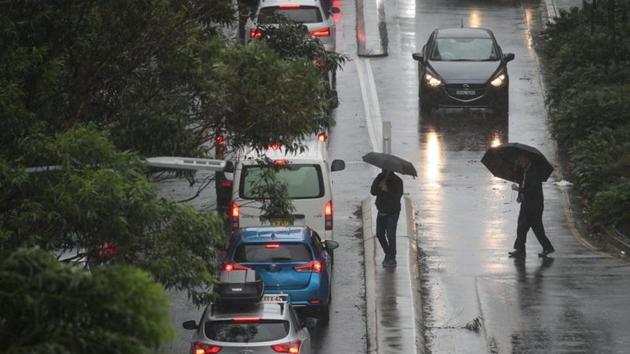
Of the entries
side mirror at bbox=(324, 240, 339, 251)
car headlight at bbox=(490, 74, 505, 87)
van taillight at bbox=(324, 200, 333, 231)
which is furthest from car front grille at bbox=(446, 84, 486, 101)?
side mirror at bbox=(324, 240, 339, 251)

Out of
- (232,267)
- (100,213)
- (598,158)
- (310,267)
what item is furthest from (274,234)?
(598,158)

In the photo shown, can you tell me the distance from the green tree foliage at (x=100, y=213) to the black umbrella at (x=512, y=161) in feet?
36.7

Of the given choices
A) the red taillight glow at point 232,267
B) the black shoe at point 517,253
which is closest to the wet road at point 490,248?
the black shoe at point 517,253

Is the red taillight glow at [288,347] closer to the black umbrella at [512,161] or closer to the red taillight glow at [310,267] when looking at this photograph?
the red taillight glow at [310,267]

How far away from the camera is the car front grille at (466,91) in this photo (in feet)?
112

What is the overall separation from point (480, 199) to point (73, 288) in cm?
2000

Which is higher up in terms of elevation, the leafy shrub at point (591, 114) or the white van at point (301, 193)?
the white van at point (301, 193)

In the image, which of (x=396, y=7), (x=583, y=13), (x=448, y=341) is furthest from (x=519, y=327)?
(x=396, y=7)

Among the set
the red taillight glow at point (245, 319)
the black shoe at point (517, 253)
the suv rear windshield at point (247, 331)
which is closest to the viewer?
the suv rear windshield at point (247, 331)

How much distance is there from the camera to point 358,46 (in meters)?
40.7

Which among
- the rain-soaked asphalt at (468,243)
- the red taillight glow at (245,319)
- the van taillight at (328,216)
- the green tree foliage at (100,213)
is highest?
the green tree foliage at (100,213)

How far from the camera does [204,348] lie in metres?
18.0

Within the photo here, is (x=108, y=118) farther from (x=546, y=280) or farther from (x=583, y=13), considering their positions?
(x=583, y=13)

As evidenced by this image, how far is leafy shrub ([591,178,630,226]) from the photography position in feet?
85.8
